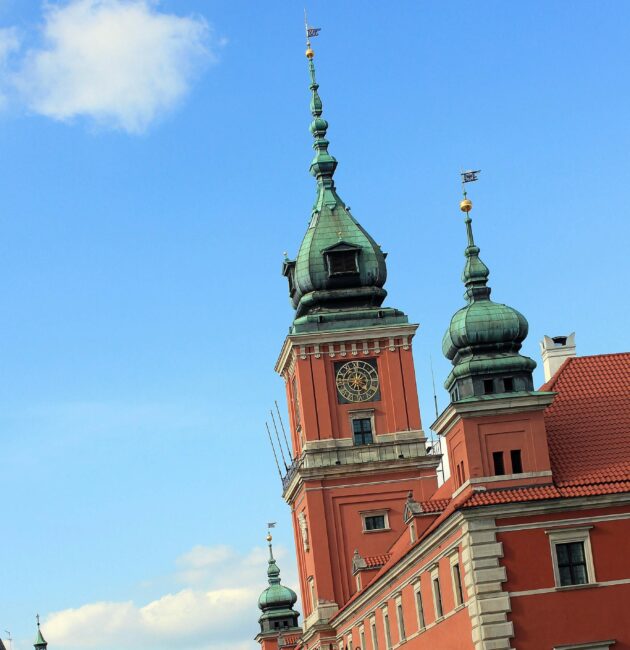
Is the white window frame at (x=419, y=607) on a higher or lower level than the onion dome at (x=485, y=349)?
lower

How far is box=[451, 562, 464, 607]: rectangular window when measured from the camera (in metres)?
49.2

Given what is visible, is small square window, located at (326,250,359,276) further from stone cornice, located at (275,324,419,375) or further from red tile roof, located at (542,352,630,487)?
red tile roof, located at (542,352,630,487)

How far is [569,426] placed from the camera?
5206cm

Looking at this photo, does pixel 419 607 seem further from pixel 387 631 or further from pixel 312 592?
pixel 312 592

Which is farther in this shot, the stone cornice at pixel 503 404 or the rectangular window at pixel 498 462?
the stone cornice at pixel 503 404

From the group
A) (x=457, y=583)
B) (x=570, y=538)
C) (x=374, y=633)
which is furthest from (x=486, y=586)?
(x=374, y=633)

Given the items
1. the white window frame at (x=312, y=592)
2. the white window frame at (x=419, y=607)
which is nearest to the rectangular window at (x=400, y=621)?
the white window frame at (x=419, y=607)

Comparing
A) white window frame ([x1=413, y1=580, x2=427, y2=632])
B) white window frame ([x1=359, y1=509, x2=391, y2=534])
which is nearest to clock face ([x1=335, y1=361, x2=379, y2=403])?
white window frame ([x1=359, y1=509, x2=391, y2=534])

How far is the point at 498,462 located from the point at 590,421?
3.56 m

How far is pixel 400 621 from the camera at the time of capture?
5928cm

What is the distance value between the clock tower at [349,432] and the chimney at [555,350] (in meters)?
15.9

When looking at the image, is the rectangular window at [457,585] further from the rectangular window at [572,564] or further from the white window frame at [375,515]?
the white window frame at [375,515]

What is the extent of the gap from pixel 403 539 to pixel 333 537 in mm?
7542

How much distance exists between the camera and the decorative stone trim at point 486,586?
153ft
